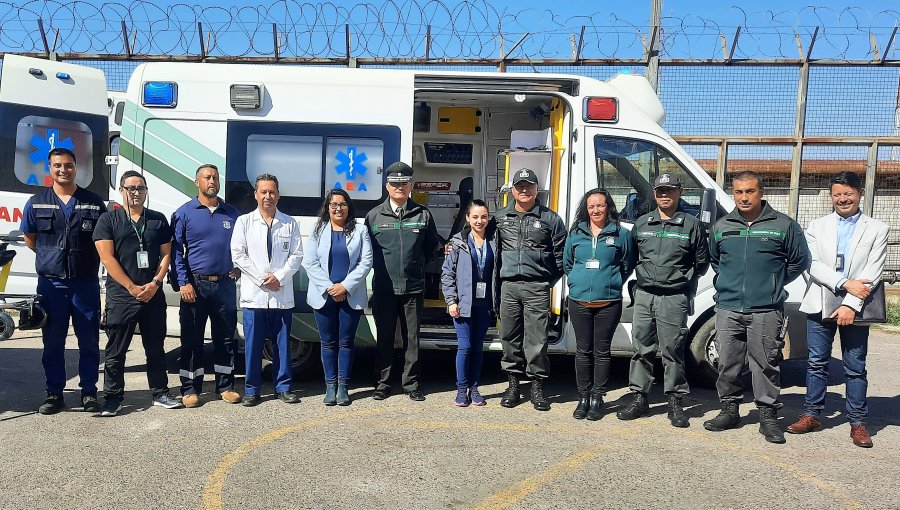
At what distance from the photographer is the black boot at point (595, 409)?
17.3 feet

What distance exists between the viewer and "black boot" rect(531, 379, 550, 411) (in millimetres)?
5504

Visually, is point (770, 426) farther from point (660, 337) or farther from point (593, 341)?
point (593, 341)

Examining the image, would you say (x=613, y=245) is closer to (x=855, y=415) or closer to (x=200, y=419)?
(x=855, y=415)

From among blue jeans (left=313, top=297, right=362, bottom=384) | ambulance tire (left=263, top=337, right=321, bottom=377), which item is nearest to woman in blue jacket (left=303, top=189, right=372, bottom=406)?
blue jeans (left=313, top=297, right=362, bottom=384)

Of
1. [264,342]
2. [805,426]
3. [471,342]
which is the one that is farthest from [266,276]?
[805,426]

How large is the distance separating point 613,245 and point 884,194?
6.50 meters

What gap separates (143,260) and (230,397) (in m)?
1.26

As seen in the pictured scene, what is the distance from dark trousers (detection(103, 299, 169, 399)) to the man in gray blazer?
4.71 metres

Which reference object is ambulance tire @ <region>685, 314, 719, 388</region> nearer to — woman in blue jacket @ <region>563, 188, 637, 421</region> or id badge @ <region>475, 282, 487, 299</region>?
woman in blue jacket @ <region>563, 188, 637, 421</region>

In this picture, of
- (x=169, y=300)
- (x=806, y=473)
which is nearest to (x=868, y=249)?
(x=806, y=473)

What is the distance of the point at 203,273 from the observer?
17.6 ft

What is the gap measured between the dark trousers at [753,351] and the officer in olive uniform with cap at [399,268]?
2300 millimetres

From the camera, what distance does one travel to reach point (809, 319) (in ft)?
16.6

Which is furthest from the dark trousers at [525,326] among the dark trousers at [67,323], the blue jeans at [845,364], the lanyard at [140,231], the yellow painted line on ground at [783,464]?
the dark trousers at [67,323]
